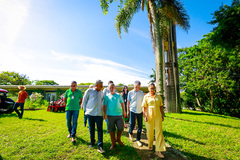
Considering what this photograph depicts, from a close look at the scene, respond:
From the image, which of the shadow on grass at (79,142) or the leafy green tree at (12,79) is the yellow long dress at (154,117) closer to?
the shadow on grass at (79,142)

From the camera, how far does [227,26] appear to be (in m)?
7.93

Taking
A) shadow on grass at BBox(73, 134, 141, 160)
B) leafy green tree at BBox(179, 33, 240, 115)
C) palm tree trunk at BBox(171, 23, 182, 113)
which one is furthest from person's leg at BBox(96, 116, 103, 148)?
leafy green tree at BBox(179, 33, 240, 115)

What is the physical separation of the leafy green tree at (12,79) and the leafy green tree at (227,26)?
4964cm

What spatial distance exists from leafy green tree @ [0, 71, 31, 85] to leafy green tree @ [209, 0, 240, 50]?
49641mm

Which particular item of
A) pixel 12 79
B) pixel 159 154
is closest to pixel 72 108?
pixel 159 154

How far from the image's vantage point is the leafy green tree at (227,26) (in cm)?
779

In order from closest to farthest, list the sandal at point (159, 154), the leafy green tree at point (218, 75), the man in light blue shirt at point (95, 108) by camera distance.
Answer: the sandal at point (159, 154) → the man in light blue shirt at point (95, 108) → the leafy green tree at point (218, 75)

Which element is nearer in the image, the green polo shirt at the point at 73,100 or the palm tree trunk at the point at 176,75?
the green polo shirt at the point at 73,100

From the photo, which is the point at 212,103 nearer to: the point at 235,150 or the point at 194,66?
the point at 194,66

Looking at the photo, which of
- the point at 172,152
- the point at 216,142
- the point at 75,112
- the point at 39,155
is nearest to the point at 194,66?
the point at 216,142

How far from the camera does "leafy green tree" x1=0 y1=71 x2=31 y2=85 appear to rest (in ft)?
118

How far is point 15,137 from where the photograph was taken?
436 centimetres

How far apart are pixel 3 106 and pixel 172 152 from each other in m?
12.3

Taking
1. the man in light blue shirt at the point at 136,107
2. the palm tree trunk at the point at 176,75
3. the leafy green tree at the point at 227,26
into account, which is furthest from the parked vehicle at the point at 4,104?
the leafy green tree at the point at 227,26
